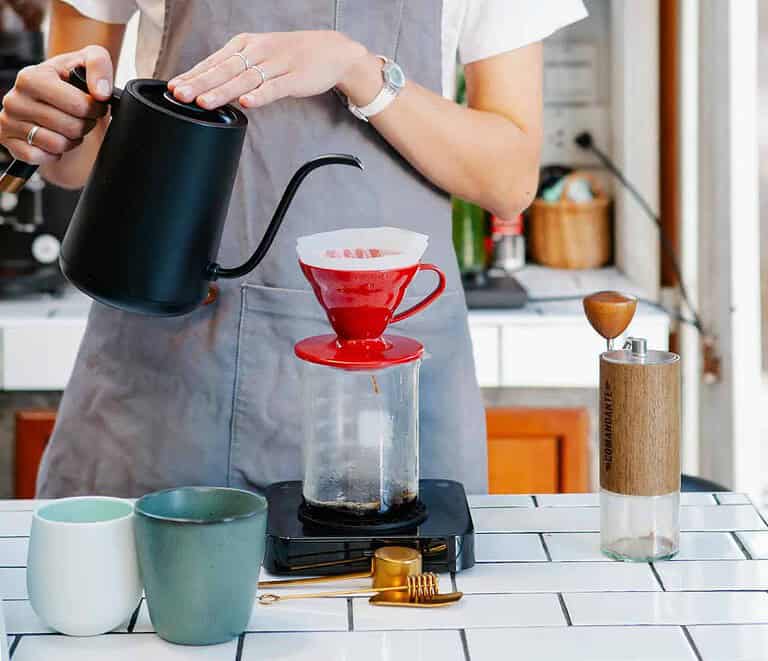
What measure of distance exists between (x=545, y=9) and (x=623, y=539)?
0.63m

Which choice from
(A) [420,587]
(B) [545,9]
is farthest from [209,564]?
(B) [545,9]

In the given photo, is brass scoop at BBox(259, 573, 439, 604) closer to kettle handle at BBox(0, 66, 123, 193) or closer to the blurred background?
kettle handle at BBox(0, 66, 123, 193)

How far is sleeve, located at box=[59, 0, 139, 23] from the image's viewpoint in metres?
1.48

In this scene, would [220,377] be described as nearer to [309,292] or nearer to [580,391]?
[309,292]

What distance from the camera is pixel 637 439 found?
1.06 meters

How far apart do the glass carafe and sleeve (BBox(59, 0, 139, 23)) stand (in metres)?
0.60

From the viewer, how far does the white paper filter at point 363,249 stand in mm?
1054

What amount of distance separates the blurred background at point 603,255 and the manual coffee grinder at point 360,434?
1.19 metres

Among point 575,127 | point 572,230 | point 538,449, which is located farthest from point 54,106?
point 575,127

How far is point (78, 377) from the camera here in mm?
1448

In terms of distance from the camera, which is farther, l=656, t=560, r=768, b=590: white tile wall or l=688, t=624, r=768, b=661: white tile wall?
l=656, t=560, r=768, b=590: white tile wall

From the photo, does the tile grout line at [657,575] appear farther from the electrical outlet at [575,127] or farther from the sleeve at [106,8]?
the electrical outlet at [575,127]

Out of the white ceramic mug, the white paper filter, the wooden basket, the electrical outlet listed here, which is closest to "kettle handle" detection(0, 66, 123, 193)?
the white paper filter

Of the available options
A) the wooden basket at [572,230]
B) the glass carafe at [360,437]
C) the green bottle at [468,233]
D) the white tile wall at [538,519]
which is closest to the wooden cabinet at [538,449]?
the green bottle at [468,233]
